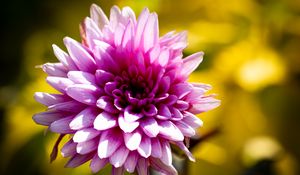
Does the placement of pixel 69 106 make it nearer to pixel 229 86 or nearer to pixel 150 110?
pixel 150 110

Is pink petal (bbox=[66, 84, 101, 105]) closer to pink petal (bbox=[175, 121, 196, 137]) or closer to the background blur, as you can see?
pink petal (bbox=[175, 121, 196, 137])

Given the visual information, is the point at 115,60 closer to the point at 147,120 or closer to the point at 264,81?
the point at 147,120

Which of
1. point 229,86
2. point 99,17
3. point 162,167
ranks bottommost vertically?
point 229,86

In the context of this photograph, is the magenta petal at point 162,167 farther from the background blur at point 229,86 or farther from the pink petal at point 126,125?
the background blur at point 229,86

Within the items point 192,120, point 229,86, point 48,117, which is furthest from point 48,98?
point 229,86

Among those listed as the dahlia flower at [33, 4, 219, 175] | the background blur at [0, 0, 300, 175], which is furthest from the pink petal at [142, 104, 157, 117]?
the background blur at [0, 0, 300, 175]

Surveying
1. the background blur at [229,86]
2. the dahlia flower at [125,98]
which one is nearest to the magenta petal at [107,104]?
the dahlia flower at [125,98]
